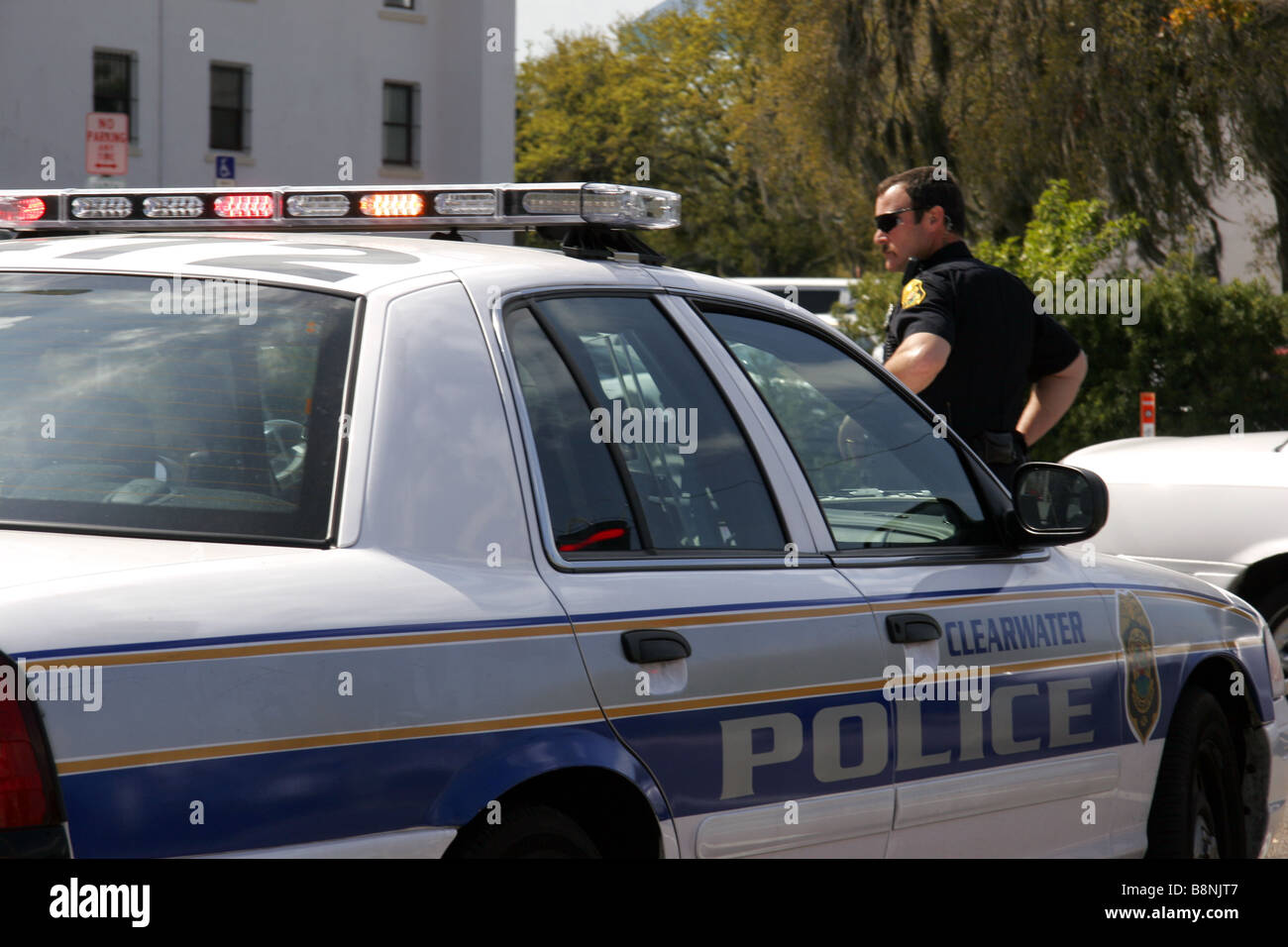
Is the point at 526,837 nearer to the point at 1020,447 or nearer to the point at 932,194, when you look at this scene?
the point at 1020,447

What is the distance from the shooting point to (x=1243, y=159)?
21.6 m

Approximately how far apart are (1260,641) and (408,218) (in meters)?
2.71

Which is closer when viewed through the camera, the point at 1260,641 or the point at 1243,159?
the point at 1260,641

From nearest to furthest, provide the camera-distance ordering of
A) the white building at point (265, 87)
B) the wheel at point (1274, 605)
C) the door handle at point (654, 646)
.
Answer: the door handle at point (654, 646) < the wheel at point (1274, 605) < the white building at point (265, 87)

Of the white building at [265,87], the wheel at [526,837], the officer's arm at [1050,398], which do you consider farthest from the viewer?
the white building at [265,87]

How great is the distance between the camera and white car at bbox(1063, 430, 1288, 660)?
737cm

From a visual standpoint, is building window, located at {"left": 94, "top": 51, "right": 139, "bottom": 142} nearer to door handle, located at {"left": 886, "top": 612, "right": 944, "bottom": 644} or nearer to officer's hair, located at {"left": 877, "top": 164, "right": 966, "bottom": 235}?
officer's hair, located at {"left": 877, "top": 164, "right": 966, "bottom": 235}

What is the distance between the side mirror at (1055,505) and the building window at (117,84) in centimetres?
2770

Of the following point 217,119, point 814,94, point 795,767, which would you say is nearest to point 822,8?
point 814,94

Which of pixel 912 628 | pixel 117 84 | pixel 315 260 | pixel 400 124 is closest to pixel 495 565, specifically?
pixel 315 260

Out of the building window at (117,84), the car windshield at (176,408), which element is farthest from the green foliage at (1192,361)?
the building window at (117,84)

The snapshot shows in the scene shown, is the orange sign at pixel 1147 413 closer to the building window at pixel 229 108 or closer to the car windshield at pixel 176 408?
the car windshield at pixel 176 408

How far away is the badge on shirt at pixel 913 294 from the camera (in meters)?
5.28
